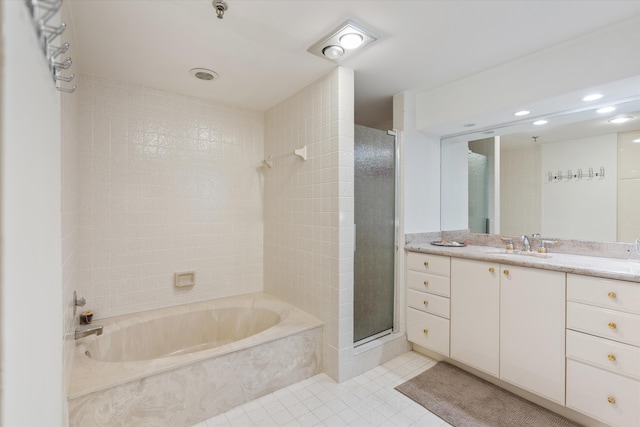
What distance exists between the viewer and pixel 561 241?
2158mm

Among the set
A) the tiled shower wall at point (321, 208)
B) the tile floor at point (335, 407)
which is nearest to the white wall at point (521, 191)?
the tiled shower wall at point (321, 208)

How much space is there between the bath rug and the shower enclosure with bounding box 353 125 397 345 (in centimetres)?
51

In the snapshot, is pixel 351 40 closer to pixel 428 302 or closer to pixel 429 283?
pixel 429 283

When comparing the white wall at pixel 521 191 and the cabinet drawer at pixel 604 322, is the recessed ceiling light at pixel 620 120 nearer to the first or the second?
the white wall at pixel 521 191

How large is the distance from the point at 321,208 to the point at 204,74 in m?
1.35

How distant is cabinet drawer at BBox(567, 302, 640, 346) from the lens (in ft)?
4.72

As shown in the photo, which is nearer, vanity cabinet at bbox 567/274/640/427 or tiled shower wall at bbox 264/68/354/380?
vanity cabinet at bbox 567/274/640/427

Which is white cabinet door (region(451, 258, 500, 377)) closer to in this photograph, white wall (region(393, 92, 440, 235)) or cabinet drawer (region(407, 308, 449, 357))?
cabinet drawer (region(407, 308, 449, 357))

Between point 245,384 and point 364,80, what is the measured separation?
2392mm

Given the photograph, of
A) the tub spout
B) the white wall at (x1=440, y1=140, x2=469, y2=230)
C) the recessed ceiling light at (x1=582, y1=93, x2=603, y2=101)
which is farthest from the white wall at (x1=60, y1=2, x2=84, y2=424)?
the recessed ceiling light at (x1=582, y1=93, x2=603, y2=101)

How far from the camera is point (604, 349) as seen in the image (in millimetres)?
1521

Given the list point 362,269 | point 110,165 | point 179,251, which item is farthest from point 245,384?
point 110,165

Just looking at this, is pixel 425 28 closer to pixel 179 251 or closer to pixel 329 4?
pixel 329 4

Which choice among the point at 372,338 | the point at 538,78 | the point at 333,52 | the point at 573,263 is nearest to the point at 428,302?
the point at 372,338
